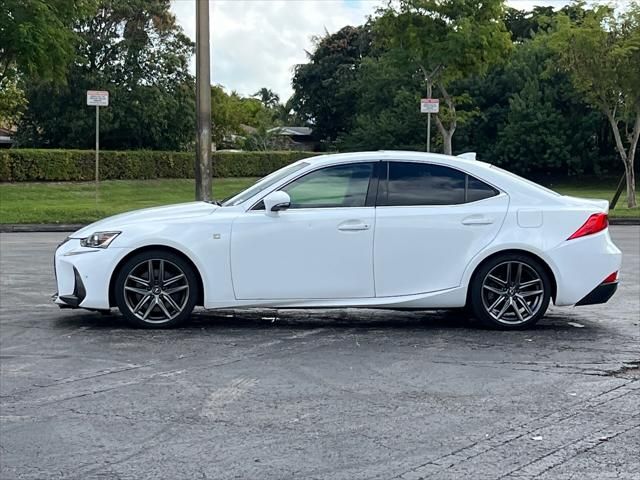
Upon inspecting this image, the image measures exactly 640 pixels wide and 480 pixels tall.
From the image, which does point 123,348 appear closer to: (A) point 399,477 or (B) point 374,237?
(B) point 374,237

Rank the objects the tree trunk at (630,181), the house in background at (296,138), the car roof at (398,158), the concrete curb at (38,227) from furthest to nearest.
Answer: the house in background at (296,138)
the tree trunk at (630,181)
the concrete curb at (38,227)
the car roof at (398,158)

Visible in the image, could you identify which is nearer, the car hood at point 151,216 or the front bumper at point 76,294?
the front bumper at point 76,294

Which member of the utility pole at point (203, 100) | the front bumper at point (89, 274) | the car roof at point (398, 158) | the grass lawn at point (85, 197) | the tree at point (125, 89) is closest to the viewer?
the front bumper at point (89, 274)

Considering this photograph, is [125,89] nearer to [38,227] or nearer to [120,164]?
[120,164]

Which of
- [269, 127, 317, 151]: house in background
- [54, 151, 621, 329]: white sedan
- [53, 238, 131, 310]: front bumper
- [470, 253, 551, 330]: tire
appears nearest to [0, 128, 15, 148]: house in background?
[269, 127, 317, 151]: house in background

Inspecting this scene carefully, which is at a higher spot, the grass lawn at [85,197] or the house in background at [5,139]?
the house in background at [5,139]

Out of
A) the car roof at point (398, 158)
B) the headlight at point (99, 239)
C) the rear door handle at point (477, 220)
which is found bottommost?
the headlight at point (99, 239)

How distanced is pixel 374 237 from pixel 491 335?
1.27m

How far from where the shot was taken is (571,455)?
4359 millimetres

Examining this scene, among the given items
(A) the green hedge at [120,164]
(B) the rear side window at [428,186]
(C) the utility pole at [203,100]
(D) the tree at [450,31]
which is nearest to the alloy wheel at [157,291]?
(B) the rear side window at [428,186]

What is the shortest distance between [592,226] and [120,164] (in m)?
31.0

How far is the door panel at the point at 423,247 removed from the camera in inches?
293

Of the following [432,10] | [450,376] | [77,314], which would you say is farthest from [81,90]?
[450,376]

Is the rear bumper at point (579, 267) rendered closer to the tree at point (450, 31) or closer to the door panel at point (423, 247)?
the door panel at point (423, 247)
